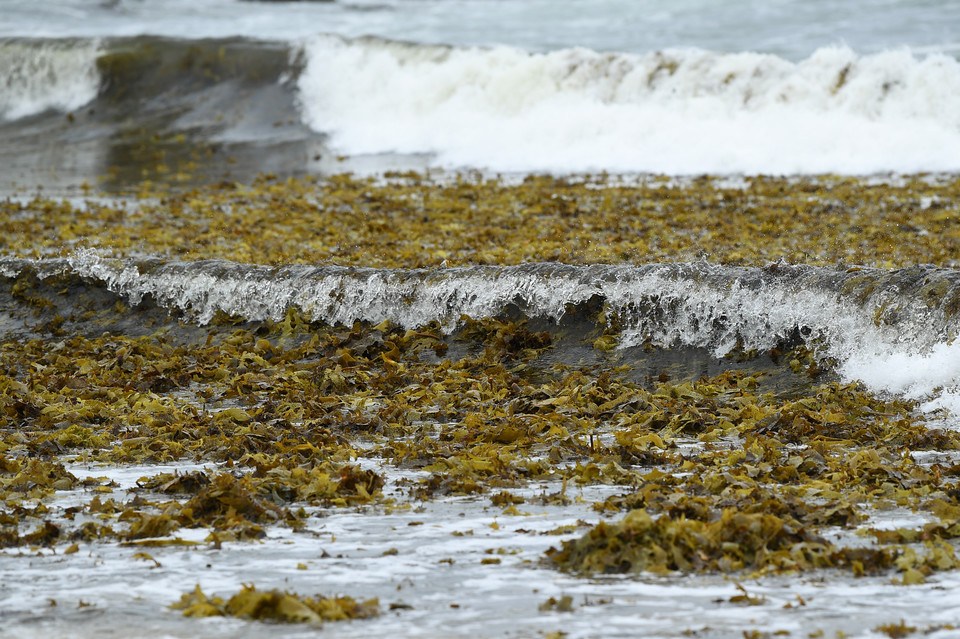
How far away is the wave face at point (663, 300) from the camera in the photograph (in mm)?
5945

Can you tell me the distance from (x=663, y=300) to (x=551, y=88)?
568 inches

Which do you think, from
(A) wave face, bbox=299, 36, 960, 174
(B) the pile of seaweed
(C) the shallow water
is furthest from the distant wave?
(C) the shallow water

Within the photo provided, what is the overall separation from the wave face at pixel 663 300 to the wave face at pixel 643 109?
809 cm

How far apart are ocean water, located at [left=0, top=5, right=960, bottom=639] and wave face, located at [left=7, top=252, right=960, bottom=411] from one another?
0.7 inches

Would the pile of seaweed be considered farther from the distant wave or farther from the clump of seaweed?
the distant wave

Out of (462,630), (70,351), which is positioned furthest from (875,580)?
(70,351)

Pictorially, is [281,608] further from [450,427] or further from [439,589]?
[450,427]

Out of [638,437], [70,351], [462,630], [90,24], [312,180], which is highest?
[90,24]

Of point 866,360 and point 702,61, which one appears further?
point 702,61

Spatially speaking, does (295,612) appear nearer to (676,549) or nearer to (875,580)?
(676,549)

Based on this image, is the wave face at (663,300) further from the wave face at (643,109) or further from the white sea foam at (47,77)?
the white sea foam at (47,77)

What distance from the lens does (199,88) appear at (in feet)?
77.0

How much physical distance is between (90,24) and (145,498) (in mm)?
31278

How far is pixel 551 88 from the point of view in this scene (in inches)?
815
